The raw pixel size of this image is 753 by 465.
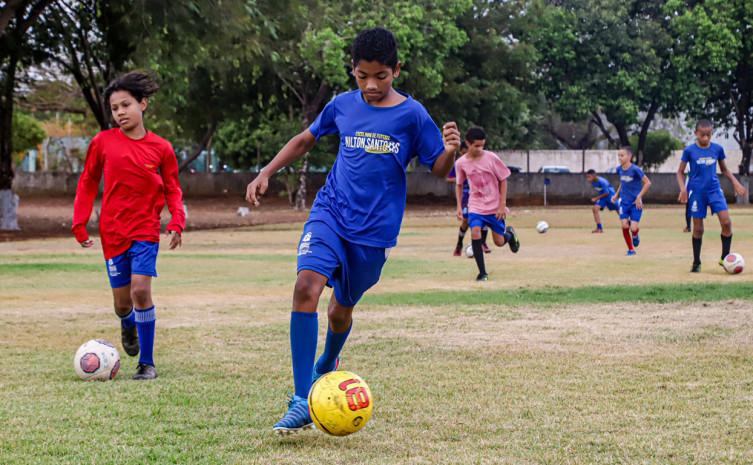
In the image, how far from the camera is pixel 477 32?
4853 centimetres

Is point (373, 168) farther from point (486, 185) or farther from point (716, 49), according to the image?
point (716, 49)

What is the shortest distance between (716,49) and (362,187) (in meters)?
45.2

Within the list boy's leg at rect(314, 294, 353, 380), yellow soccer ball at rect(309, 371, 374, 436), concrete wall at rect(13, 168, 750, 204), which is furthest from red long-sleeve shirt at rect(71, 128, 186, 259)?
concrete wall at rect(13, 168, 750, 204)

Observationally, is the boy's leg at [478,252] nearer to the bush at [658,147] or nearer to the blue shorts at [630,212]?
the blue shorts at [630,212]

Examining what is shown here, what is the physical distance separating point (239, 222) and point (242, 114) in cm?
907

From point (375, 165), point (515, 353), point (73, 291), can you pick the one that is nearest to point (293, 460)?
point (375, 165)

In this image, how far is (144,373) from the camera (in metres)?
7.77

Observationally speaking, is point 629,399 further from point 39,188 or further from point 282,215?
point 39,188

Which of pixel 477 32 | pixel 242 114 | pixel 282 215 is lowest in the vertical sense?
pixel 282 215

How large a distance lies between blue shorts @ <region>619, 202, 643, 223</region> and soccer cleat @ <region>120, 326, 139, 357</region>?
13.5 meters

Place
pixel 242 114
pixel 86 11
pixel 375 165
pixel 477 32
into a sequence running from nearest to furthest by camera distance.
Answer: pixel 375 165 < pixel 86 11 < pixel 242 114 < pixel 477 32

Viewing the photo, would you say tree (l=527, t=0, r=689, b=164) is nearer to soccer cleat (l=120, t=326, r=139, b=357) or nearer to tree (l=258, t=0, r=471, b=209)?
tree (l=258, t=0, r=471, b=209)

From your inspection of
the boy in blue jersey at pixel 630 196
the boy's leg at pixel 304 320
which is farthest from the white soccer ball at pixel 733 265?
the boy's leg at pixel 304 320

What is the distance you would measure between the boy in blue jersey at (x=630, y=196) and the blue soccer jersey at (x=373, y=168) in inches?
568
